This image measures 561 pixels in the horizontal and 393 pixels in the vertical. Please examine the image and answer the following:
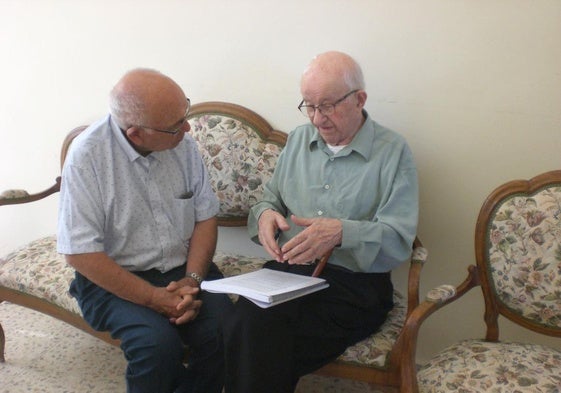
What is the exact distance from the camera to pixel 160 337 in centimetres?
152

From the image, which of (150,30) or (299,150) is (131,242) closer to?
(299,150)

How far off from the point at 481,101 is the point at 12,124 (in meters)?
2.28

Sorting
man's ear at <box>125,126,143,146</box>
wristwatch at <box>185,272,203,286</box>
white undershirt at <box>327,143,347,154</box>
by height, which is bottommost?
wristwatch at <box>185,272,203,286</box>

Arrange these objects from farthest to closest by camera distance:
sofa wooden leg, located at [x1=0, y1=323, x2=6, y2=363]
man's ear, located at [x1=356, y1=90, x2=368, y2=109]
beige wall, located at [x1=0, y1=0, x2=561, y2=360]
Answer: sofa wooden leg, located at [x1=0, y1=323, x2=6, y2=363] → beige wall, located at [x1=0, y1=0, x2=561, y2=360] → man's ear, located at [x1=356, y1=90, x2=368, y2=109]

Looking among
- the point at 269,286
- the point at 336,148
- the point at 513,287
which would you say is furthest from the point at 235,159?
the point at 513,287

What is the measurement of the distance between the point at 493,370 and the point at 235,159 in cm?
121

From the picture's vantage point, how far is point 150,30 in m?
2.28

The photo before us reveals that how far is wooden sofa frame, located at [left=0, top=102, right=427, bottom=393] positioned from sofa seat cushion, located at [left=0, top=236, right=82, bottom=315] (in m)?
0.02

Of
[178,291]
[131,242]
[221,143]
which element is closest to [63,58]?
[221,143]

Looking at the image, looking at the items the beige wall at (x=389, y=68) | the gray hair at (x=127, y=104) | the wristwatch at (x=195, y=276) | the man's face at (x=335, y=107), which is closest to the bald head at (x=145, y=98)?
the gray hair at (x=127, y=104)

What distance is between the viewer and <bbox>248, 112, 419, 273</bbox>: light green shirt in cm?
159

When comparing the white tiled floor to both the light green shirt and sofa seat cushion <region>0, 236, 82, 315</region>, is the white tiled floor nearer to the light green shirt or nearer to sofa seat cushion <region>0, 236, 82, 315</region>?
sofa seat cushion <region>0, 236, 82, 315</region>

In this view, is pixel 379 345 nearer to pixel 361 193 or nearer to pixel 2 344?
pixel 361 193

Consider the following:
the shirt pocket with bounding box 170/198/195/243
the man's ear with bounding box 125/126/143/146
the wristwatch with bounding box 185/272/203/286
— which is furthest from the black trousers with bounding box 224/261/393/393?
the man's ear with bounding box 125/126/143/146
